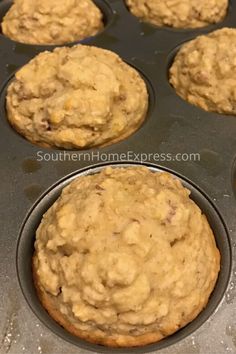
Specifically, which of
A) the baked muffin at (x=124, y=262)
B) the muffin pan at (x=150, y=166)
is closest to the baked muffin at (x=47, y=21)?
the muffin pan at (x=150, y=166)

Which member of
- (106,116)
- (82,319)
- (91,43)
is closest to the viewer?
(82,319)

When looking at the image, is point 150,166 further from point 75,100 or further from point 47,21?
point 47,21

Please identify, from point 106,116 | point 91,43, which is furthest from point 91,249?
point 91,43

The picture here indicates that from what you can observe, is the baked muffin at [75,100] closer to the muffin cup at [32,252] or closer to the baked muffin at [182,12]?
the muffin cup at [32,252]

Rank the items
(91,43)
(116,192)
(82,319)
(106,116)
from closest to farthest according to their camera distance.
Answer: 1. (82,319)
2. (116,192)
3. (106,116)
4. (91,43)

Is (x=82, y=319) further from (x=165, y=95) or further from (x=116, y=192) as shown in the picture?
(x=165, y=95)
